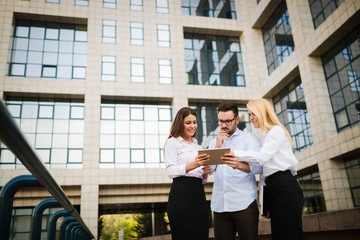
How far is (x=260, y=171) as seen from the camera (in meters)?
3.26

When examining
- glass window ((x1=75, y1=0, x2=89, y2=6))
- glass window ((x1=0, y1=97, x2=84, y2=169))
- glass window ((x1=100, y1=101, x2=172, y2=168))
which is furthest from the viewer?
glass window ((x1=75, y1=0, x2=89, y2=6))

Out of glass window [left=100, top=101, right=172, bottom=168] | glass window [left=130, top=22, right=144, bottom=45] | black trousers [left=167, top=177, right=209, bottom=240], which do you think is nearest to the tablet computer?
black trousers [left=167, top=177, right=209, bottom=240]

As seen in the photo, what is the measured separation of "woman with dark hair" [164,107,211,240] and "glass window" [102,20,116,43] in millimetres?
21269

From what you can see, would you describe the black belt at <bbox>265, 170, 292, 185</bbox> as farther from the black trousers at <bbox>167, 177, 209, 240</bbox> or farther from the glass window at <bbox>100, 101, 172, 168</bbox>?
the glass window at <bbox>100, 101, 172, 168</bbox>

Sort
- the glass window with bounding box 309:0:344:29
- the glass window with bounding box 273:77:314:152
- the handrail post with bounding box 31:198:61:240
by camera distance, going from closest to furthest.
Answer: the handrail post with bounding box 31:198:61:240 → the glass window with bounding box 309:0:344:29 → the glass window with bounding box 273:77:314:152

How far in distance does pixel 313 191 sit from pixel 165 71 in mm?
12317

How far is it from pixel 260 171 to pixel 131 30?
22116mm

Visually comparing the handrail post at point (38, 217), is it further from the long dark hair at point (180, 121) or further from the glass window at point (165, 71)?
the glass window at point (165, 71)

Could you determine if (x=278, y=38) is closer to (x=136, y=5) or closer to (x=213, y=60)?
(x=213, y=60)

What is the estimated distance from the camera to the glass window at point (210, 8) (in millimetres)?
25453

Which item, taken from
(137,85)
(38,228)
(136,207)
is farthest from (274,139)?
(136,207)

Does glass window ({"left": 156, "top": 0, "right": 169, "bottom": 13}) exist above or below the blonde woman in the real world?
above

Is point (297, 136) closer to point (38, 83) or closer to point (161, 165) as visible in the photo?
point (161, 165)

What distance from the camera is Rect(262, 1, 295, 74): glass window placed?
71.1ft
